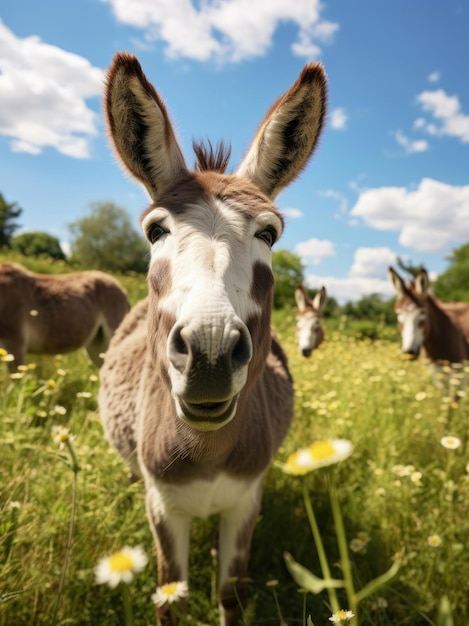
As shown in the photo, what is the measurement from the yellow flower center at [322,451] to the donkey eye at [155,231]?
1107mm

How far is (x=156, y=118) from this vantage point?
182 cm

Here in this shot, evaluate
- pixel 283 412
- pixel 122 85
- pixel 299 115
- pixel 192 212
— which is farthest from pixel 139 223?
pixel 283 412

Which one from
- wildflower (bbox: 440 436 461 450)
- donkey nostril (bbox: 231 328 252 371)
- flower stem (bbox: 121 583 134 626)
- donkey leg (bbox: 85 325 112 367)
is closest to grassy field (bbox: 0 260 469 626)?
wildflower (bbox: 440 436 461 450)

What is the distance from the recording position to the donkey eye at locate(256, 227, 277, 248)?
1680 millimetres

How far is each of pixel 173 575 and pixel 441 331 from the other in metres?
5.98

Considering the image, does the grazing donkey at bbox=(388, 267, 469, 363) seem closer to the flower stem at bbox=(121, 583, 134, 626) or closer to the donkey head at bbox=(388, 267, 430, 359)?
the donkey head at bbox=(388, 267, 430, 359)

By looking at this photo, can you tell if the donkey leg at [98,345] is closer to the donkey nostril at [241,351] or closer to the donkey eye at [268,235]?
the donkey eye at [268,235]

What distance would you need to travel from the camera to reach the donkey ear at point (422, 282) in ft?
21.2

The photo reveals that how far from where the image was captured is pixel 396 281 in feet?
21.6

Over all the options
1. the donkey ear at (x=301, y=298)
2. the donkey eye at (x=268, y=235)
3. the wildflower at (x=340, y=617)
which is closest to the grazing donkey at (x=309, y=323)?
the donkey ear at (x=301, y=298)

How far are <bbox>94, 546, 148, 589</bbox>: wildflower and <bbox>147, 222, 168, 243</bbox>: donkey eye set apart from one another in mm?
1123

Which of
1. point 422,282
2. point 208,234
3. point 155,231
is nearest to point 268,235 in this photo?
point 208,234

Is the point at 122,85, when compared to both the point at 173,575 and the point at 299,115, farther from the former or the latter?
the point at 173,575

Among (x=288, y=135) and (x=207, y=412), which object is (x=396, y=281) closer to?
(x=288, y=135)
